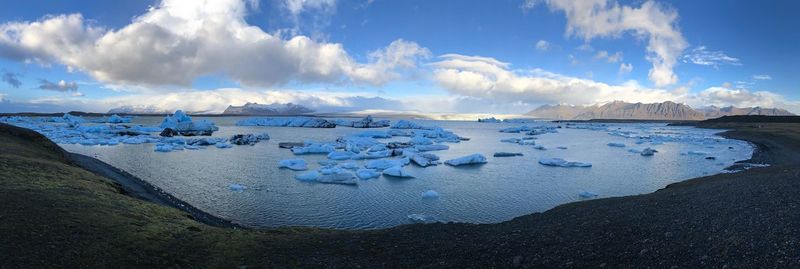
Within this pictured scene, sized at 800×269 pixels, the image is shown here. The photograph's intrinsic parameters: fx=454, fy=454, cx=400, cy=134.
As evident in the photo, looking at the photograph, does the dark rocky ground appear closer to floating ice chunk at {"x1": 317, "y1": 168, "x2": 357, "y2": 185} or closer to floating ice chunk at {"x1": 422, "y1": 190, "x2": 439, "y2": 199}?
floating ice chunk at {"x1": 422, "y1": 190, "x2": 439, "y2": 199}

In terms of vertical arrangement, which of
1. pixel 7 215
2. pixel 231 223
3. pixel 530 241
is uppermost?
pixel 7 215

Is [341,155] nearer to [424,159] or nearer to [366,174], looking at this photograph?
[424,159]

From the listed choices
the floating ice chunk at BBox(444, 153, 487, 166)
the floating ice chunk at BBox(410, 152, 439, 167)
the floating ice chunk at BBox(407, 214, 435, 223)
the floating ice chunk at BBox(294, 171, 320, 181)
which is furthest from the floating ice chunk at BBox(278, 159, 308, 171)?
the floating ice chunk at BBox(407, 214, 435, 223)

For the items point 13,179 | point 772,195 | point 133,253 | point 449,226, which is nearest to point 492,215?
point 449,226

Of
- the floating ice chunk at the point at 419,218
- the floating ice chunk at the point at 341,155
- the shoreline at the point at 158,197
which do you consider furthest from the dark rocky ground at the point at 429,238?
the floating ice chunk at the point at 341,155

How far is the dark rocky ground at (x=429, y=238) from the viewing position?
21.1 feet

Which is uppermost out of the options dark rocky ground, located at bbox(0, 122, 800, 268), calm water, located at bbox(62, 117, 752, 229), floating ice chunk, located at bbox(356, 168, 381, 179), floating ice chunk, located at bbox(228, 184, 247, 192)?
dark rocky ground, located at bbox(0, 122, 800, 268)

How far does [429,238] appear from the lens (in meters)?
8.77

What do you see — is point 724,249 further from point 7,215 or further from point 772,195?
point 7,215

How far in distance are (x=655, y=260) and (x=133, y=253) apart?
7660 millimetres

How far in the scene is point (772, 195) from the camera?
9.58 metres

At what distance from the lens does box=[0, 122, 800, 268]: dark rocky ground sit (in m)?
6.42

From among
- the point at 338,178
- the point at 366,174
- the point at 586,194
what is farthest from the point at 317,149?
the point at 586,194

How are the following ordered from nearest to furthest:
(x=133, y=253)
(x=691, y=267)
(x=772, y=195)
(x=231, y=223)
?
(x=691, y=267), (x=133, y=253), (x=772, y=195), (x=231, y=223)
